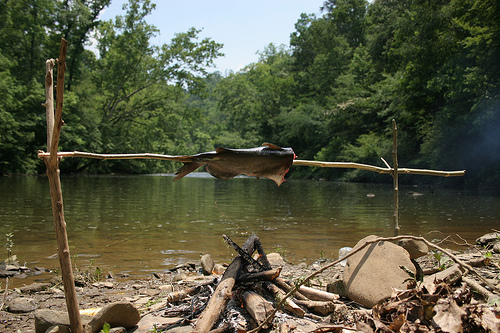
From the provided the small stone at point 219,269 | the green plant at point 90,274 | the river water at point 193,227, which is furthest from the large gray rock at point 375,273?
the green plant at point 90,274

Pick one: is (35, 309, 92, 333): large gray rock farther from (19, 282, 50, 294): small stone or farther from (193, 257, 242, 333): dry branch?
(19, 282, 50, 294): small stone

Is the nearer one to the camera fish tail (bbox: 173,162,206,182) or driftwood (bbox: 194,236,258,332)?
driftwood (bbox: 194,236,258,332)

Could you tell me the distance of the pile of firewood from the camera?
314 cm

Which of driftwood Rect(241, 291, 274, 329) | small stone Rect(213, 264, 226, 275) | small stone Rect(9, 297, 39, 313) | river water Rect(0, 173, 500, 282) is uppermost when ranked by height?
driftwood Rect(241, 291, 274, 329)

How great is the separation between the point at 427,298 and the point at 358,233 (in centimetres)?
643

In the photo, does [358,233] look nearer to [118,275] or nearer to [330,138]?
[118,275]

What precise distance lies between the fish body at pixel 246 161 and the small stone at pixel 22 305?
2.46 meters

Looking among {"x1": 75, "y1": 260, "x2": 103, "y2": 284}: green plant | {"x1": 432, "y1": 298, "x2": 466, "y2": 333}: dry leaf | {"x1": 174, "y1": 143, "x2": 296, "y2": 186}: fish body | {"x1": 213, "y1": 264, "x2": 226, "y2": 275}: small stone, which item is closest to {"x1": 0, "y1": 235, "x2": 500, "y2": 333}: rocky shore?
{"x1": 432, "y1": 298, "x2": 466, "y2": 333}: dry leaf

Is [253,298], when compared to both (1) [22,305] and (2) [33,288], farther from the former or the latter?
(2) [33,288]

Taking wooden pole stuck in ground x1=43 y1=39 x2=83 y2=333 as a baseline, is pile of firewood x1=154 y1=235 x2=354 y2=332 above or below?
below

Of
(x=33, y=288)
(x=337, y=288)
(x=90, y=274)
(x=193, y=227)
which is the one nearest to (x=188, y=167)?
(x=337, y=288)

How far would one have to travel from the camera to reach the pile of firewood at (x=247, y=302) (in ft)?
10.3

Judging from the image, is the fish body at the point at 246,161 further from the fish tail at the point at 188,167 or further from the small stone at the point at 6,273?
the small stone at the point at 6,273

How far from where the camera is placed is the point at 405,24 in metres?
22.4
